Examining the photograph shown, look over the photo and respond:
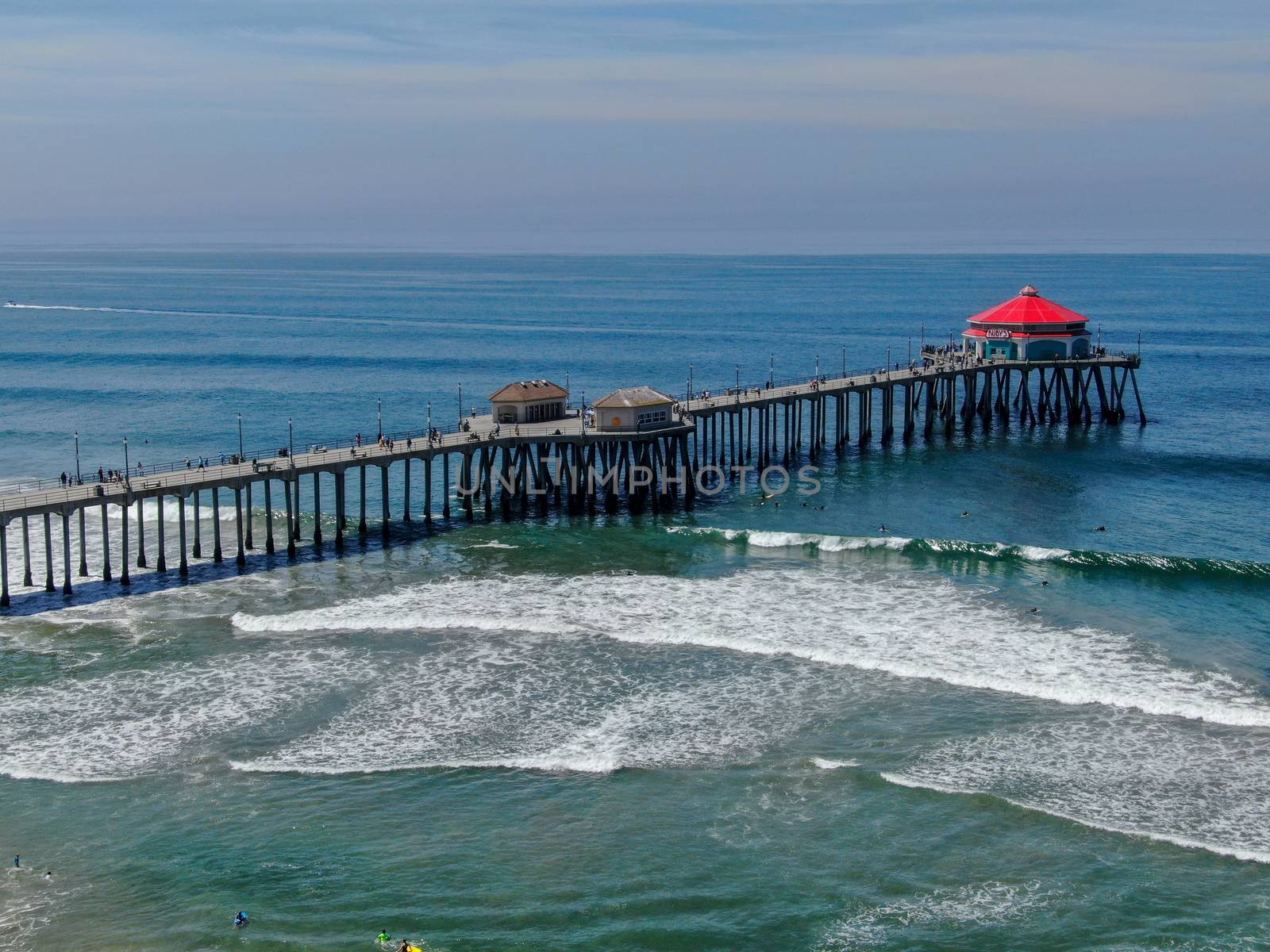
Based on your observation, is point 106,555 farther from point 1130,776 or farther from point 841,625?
point 1130,776

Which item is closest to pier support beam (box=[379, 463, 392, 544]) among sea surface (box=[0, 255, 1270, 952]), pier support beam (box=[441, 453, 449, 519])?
sea surface (box=[0, 255, 1270, 952])

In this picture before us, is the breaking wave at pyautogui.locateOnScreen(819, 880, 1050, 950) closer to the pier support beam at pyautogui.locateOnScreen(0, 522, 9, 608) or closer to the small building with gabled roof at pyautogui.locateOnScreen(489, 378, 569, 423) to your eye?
the pier support beam at pyautogui.locateOnScreen(0, 522, 9, 608)

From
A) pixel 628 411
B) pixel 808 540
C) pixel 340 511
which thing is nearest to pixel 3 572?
pixel 340 511

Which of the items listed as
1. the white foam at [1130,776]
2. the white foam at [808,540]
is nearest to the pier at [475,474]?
the white foam at [808,540]

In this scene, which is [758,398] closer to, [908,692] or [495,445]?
[495,445]

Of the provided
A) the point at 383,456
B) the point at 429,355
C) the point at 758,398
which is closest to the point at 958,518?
the point at 758,398
